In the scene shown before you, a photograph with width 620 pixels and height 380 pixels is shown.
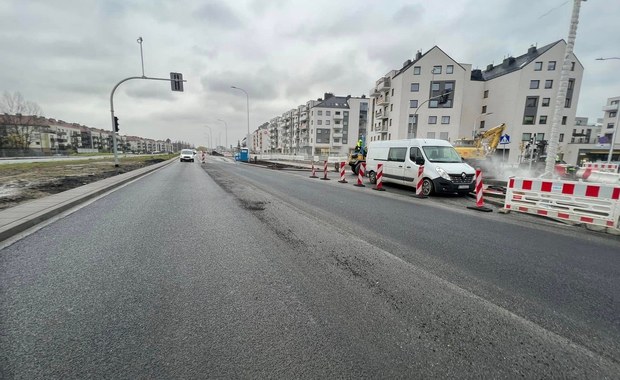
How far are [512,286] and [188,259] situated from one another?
4.37 metres

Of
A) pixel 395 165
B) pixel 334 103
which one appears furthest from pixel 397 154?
A: pixel 334 103

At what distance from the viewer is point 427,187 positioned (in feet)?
35.4

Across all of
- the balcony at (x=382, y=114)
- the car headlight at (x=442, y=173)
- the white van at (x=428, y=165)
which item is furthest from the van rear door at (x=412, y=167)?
the balcony at (x=382, y=114)

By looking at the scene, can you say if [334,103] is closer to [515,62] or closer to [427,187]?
[515,62]

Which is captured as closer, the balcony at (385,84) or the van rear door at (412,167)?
the van rear door at (412,167)

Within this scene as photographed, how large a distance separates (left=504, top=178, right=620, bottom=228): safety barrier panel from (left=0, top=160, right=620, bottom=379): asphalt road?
5.20 feet

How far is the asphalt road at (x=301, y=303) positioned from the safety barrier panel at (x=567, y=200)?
5.20ft

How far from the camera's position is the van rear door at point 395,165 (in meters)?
12.2

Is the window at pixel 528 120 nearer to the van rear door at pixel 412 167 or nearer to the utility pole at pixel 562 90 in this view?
the utility pole at pixel 562 90

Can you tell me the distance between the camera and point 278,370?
6.21 feet

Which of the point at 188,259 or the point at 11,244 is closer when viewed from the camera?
the point at 188,259

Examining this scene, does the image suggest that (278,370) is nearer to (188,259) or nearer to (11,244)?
(188,259)

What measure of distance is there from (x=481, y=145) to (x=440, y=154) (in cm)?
1372

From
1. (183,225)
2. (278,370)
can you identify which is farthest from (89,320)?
(183,225)
